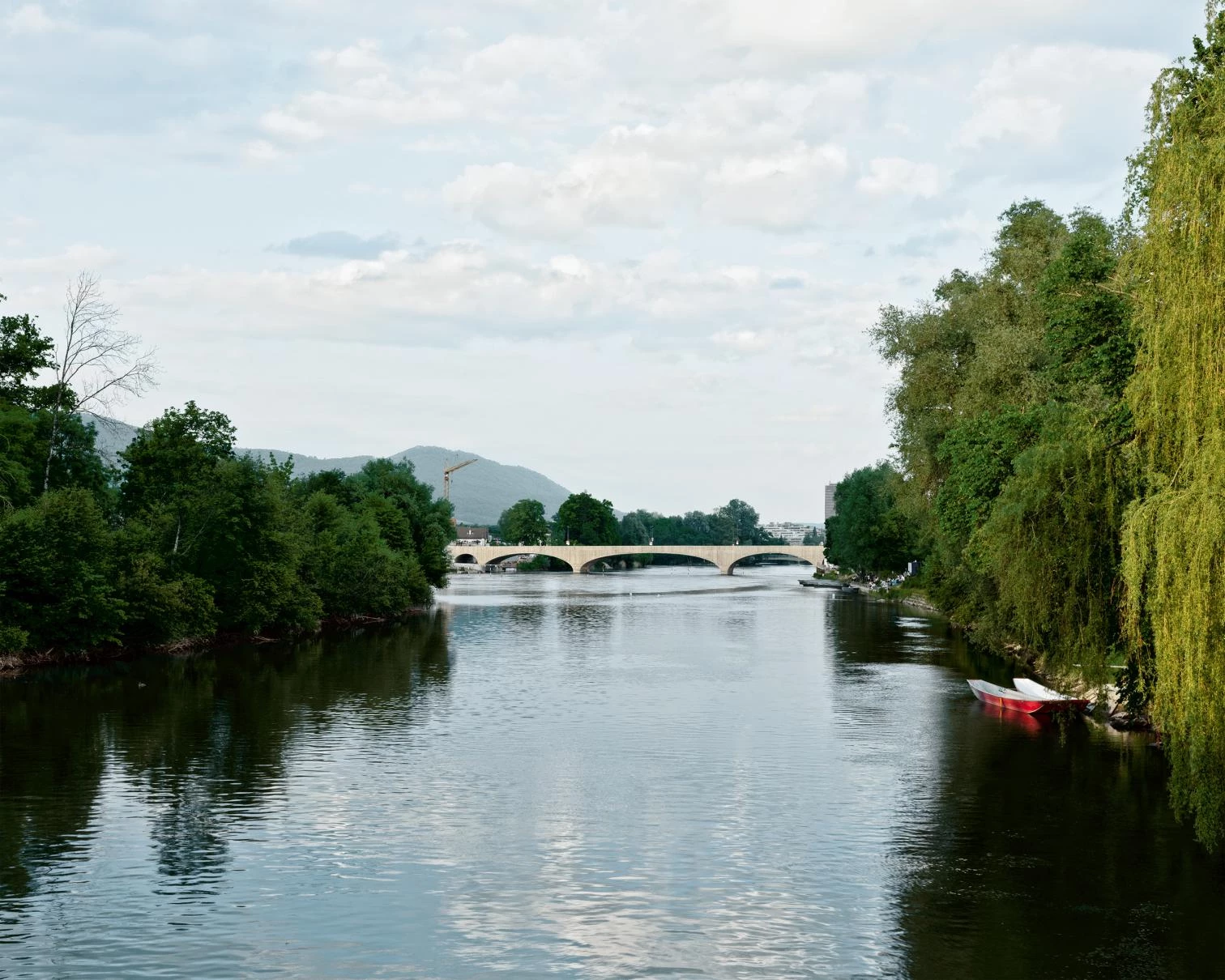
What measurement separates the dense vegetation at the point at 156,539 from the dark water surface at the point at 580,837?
232 inches

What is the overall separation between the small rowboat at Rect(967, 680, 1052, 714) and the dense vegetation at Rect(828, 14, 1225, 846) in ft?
7.52

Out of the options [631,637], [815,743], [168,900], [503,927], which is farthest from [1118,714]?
[631,637]

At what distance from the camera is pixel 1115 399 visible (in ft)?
114

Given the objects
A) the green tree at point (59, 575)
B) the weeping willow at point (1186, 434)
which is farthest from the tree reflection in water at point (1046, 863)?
the green tree at point (59, 575)

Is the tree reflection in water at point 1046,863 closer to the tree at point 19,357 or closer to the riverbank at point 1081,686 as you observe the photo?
the riverbank at point 1081,686

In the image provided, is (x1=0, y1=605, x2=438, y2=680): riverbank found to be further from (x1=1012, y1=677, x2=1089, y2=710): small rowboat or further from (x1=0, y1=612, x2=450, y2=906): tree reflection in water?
(x1=1012, y1=677, x2=1089, y2=710): small rowboat

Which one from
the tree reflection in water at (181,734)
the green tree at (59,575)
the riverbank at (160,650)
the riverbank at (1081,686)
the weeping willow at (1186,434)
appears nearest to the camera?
the weeping willow at (1186,434)

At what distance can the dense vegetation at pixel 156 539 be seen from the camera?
193 feet

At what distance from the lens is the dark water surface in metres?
20.6

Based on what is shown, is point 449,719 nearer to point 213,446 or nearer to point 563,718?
point 563,718

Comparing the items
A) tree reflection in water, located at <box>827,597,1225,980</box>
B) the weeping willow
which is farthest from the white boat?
the weeping willow

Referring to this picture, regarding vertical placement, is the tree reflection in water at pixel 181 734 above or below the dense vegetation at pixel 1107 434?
below

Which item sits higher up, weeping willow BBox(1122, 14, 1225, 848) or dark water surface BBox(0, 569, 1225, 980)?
weeping willow BBox(1122, 14, 1225, 848)

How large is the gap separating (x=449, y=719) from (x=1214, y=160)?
32367mm
